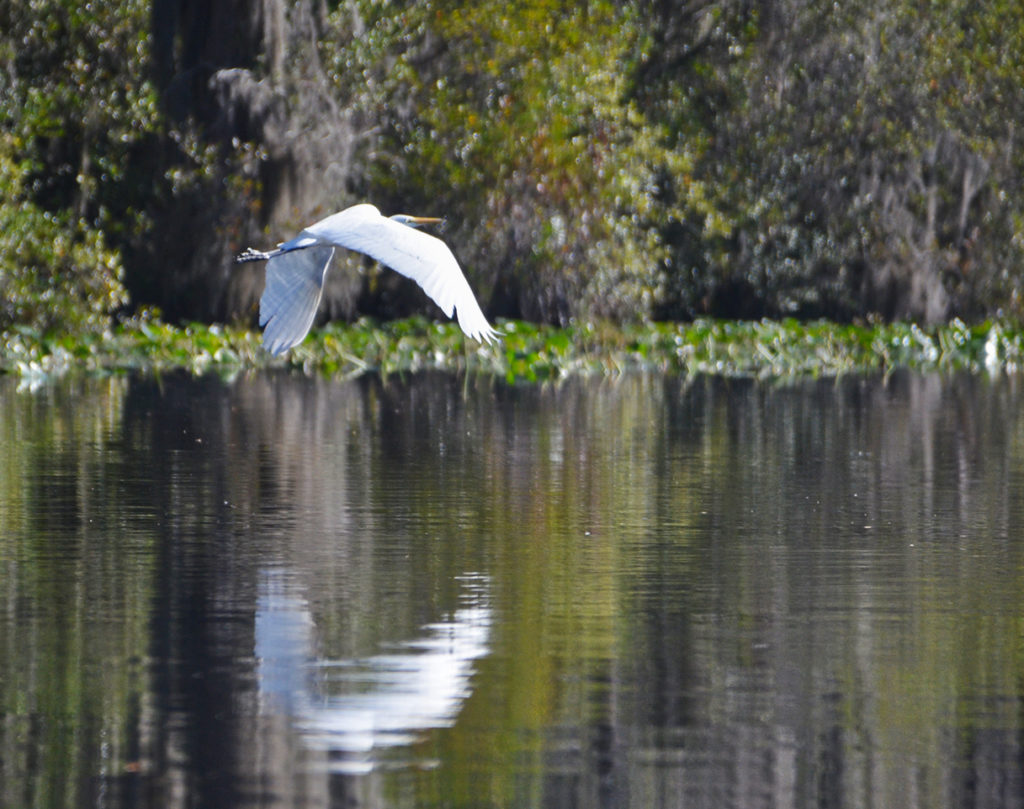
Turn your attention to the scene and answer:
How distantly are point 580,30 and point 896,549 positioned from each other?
1747 centimetres

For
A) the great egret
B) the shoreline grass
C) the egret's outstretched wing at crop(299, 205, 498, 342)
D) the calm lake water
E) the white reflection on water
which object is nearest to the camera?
the calm lake water

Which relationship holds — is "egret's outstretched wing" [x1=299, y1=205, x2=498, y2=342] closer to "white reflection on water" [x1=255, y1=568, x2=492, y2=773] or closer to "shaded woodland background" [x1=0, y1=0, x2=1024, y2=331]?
"white reflection on water" [x1=255, y1=568, x2=492, y2=773]

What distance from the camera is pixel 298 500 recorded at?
11055 mm

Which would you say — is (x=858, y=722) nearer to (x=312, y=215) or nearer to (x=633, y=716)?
(x=633, y=716)

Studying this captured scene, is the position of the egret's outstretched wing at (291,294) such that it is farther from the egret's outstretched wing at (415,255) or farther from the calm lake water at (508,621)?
the calm lake water at (508,621)

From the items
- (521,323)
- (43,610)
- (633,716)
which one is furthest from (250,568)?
(521,323)

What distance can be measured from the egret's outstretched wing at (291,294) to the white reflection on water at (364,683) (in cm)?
410

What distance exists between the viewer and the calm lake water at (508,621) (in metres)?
5.46

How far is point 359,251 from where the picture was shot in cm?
1047

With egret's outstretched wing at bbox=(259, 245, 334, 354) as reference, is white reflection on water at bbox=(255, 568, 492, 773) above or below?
below

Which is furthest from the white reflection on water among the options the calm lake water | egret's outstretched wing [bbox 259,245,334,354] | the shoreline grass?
the shoreline grass

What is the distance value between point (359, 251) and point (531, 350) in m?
12.8

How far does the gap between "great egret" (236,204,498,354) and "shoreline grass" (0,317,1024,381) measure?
30.5 feet

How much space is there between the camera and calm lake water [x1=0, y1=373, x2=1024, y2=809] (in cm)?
546
